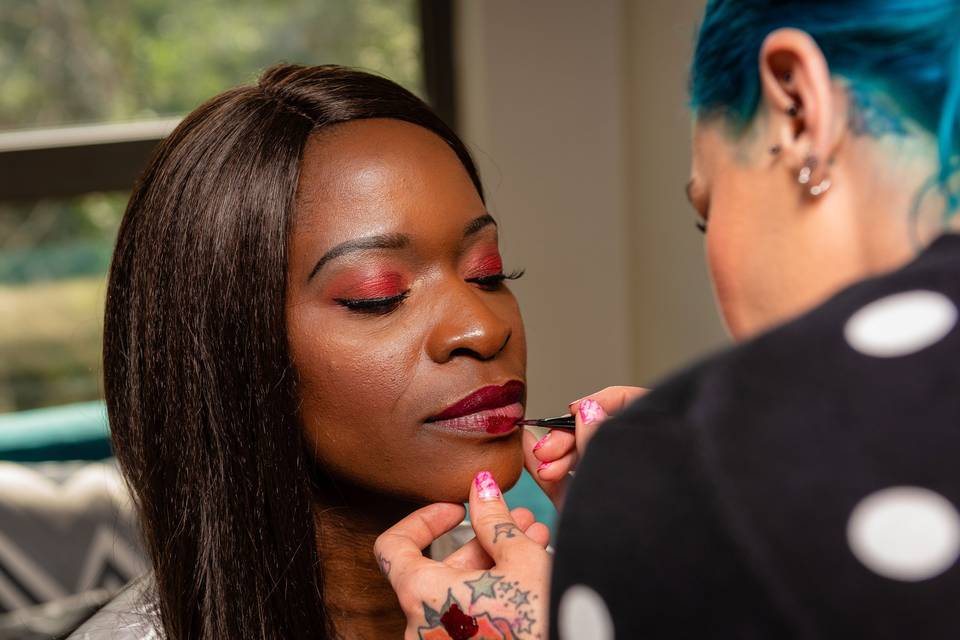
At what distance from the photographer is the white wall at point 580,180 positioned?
2512mm

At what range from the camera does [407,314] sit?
1.02 metres

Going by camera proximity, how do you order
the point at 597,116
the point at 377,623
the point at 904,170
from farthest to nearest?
1. the point at 597,116
2. the point at 377,623
3. the point at 904,170

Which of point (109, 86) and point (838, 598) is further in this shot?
point (109, 86)

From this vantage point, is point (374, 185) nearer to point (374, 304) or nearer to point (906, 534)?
point (374, 304)

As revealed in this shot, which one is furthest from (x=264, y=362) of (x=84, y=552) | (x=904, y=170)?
(x=84, y=552)

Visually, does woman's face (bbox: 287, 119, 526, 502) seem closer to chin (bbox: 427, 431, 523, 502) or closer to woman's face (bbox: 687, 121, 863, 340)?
chin (bbox: 427, 431, 523, 502)

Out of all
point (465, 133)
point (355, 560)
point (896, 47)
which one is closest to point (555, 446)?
point (355, 560)

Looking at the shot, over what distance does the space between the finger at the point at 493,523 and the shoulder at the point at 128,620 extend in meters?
0.42

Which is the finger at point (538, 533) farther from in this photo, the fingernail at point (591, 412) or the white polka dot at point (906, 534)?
the white polka dot at point (906, 534)

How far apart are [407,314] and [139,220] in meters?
0.31

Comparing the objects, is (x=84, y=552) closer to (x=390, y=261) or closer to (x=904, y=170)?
(x=390, y=261)

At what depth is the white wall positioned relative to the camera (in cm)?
251

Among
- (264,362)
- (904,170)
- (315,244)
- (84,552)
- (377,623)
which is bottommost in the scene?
(84,552)

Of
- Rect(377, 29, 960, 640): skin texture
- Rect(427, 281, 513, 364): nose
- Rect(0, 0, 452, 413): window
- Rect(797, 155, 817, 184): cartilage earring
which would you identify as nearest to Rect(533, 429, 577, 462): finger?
Rect(427, 281, 513, 364): nose
